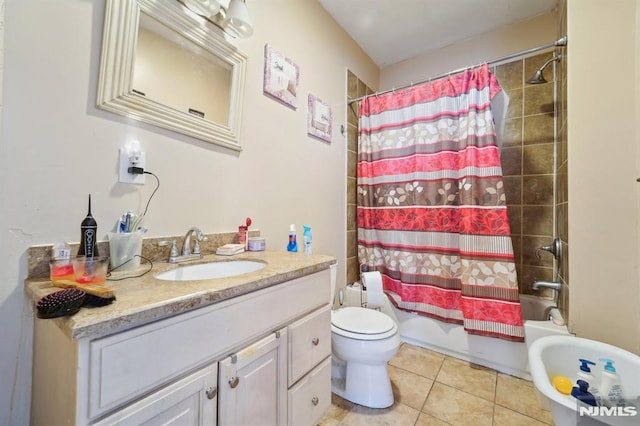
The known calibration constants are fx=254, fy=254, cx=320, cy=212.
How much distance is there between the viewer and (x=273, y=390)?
2.89 feet

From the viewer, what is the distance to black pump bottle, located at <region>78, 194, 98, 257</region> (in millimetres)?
797

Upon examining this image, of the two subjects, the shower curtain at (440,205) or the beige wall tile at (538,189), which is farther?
the beige wall tile at (538,189)

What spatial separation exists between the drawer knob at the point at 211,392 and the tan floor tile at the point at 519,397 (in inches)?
59.4

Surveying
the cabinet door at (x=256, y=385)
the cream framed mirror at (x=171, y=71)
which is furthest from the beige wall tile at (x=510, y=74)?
the cabinet door at (x=256, y=385)

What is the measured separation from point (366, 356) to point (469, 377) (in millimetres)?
814

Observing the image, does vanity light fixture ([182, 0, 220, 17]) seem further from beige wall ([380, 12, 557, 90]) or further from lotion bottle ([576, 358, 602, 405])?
lotion bottle ([576, 358, 602, 405])

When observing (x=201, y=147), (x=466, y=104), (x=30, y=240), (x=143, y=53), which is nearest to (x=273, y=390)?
(x=30, y=240)

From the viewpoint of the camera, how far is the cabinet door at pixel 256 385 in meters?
0.74

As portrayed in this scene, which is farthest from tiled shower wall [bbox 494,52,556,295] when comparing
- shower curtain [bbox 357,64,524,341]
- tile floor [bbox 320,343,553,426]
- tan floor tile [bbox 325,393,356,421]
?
tan floor tile [bbox 325,393,356,421]

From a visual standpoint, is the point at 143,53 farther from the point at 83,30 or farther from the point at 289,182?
the point at 289,182

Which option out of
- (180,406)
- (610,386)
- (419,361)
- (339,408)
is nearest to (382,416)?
(339,408)

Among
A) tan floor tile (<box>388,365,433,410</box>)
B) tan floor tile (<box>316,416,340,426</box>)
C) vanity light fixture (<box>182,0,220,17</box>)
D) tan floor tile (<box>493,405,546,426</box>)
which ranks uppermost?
vanity light fixture (<box>182,0,220,17</box>)

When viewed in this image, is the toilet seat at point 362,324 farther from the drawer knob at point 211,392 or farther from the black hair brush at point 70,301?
the black hair brush at point 70,301

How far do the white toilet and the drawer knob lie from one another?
75 cm
